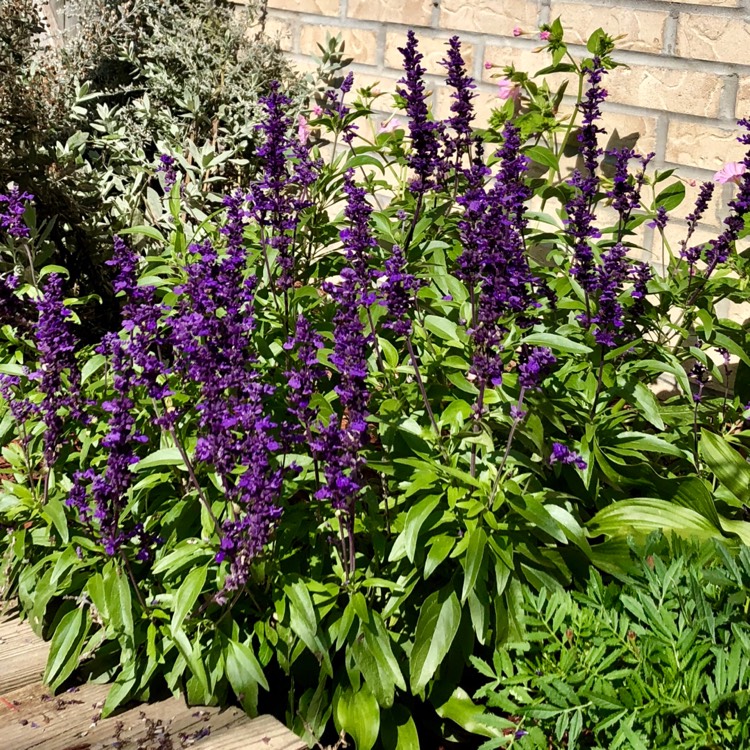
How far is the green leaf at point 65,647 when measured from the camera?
2.27 metres

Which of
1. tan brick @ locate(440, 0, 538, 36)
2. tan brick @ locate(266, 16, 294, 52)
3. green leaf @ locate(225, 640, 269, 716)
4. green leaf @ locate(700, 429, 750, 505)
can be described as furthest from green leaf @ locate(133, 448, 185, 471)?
tan brick @ locate(266, 16, 294, 52)

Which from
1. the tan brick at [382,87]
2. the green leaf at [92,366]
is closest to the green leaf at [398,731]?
the green leaf at [92,366]

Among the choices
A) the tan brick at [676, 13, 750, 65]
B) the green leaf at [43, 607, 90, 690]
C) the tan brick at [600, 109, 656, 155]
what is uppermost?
the tan brick at [676, 13, 750, 65]

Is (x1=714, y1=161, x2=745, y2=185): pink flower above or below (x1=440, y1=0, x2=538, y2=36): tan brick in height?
below

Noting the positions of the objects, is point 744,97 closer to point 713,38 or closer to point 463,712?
point 713,38

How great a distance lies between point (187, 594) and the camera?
6.83 ft

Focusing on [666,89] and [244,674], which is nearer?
[244,674]

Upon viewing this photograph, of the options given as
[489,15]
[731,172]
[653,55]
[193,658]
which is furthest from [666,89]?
[193,658]

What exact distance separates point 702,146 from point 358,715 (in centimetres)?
236

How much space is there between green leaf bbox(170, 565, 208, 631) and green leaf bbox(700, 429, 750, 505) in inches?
59.6

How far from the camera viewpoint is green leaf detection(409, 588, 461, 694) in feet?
7.00

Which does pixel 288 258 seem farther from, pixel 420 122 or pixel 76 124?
pixel 76 124

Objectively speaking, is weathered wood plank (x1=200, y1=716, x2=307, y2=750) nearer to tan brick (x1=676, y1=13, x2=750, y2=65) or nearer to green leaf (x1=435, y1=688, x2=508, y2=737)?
green leaf (x1=435, y1=688, x2=508, y2=737)

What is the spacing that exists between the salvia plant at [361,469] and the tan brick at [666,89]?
44 centimetres
